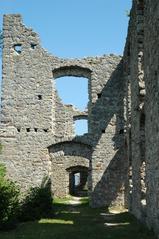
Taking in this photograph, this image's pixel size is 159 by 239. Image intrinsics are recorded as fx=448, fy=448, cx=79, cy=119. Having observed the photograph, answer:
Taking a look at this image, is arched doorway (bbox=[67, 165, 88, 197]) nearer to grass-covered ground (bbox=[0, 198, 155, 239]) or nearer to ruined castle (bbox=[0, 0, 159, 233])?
ruined castle (bbox=[0, 0, 159, 233])

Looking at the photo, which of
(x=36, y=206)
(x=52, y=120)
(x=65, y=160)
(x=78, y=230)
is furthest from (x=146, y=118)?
(x=65, y=160)

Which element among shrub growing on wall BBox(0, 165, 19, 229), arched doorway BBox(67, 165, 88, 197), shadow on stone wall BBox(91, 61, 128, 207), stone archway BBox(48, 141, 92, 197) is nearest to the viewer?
shrub growing on wall BBox(0, 165, 19, 229)

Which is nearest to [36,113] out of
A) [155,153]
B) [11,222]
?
[11,222]

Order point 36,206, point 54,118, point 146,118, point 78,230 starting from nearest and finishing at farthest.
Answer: point 78,230 < point 146,118 < point 36,206 < point 54,118

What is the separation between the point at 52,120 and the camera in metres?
16.9

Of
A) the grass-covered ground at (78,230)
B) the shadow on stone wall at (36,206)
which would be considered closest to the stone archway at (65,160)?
the shadow on stone wall at (36,206)

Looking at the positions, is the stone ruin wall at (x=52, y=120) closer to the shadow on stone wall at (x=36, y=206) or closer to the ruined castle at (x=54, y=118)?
the ruined castle at (x=54, y=118)

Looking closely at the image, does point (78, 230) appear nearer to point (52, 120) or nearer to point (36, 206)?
point (36, 206)

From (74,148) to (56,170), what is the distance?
1625mm

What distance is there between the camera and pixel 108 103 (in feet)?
55.9

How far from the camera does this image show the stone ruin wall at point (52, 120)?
1661 cm

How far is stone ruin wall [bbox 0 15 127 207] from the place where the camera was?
16.6 meters

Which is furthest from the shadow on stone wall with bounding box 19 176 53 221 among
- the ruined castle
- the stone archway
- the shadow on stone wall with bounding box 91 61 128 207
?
the stone archway

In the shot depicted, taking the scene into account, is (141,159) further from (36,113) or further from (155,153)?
(36,113)
